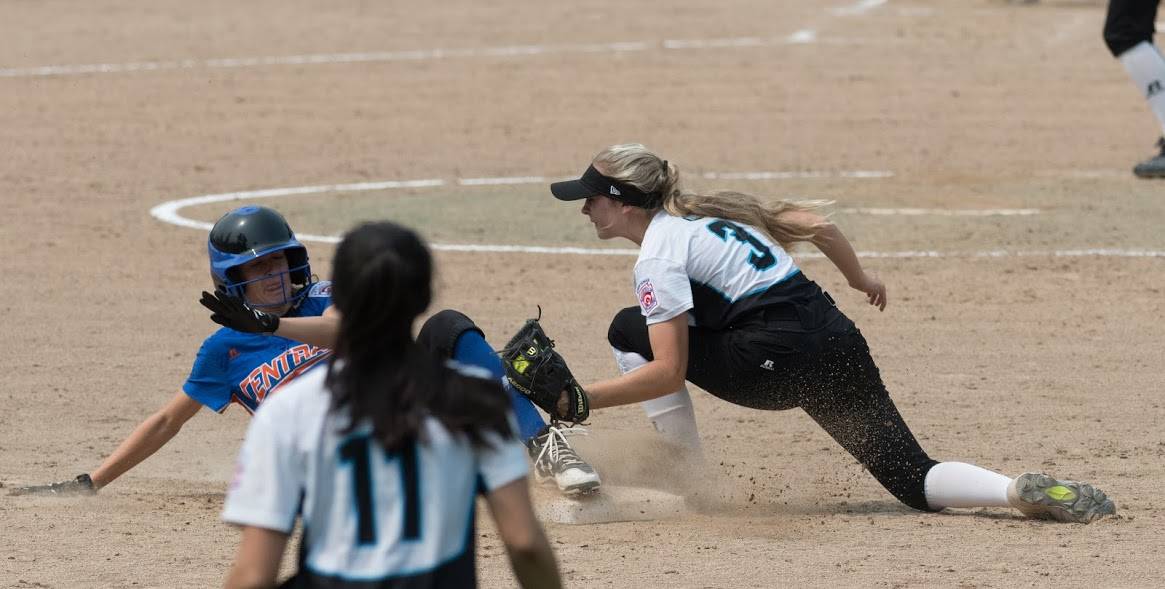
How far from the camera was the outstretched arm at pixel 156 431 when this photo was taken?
5379 millimetres

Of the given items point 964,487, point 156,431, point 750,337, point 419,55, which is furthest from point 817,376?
point 419,55

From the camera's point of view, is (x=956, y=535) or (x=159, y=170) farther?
(x=159, y=170)

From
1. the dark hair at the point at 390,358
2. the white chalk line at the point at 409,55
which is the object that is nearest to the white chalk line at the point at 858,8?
the white chalk line at the point at 409,55

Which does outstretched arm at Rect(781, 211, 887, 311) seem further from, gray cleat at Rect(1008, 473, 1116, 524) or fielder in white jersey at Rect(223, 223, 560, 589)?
fielder in white jersey at Rect(223, 223, 560, 589)

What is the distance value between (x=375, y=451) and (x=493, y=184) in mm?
9534

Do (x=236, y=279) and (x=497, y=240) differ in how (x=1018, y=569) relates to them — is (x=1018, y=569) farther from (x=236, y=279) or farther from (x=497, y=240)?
(x=497, y=240)

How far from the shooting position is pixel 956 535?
5332 millimetres

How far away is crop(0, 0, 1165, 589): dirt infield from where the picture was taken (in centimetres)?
538

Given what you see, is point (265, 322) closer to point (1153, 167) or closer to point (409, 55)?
point (1153, 167)

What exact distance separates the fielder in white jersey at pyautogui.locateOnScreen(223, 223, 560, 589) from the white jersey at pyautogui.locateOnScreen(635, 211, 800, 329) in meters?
2.42

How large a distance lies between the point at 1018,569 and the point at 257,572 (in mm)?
2820

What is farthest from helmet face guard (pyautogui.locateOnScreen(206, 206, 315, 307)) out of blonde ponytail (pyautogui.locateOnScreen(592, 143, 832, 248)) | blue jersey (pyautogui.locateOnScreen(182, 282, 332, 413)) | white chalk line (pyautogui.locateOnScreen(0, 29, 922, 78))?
white chalk line (pyautogui.locateOnScreen(0, 29, 922, 78))

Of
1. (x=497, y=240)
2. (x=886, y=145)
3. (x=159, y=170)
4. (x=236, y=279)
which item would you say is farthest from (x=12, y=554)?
(x=886, y=145)

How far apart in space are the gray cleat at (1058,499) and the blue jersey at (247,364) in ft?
7.47
